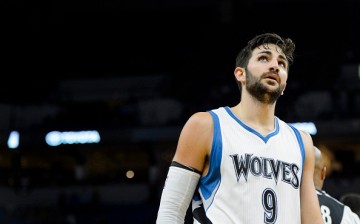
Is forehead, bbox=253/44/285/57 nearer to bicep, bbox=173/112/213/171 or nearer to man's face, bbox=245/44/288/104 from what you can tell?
man's face, bbox=245/44/288/104

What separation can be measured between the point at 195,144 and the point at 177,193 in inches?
8.0

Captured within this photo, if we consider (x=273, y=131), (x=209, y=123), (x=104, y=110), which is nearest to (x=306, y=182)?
(x=273, y=131)

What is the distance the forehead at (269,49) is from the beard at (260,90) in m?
0.10

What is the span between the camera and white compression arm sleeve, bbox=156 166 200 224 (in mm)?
2535

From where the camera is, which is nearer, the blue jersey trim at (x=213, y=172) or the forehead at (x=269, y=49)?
the blue jersey trim at (x=213, y=172)

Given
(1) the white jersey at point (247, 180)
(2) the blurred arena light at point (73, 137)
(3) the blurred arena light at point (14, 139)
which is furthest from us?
(3) the blurred arena light at point (14, 139)

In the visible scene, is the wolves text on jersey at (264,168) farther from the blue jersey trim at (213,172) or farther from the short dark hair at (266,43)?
the short dark hair at (266,43)

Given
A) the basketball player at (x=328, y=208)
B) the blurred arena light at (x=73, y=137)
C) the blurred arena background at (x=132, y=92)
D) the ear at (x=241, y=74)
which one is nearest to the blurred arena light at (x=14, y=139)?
the blurred arena background at (x=132, y=92)

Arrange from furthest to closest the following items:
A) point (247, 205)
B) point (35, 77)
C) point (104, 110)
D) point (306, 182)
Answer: point (35, 77)
point (104, 110)
point (306, 182)
point (247, 205)

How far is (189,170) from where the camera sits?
254 centimetres

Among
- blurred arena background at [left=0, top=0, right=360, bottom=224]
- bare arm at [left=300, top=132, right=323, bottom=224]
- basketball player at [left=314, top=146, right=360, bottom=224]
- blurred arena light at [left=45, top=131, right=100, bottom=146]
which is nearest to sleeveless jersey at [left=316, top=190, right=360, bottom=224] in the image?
basketball player at [left=314, top=146, right=360, bottom=224]

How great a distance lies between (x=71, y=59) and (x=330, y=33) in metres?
6.03

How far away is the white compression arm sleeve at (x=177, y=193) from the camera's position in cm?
254

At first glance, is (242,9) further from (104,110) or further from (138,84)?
(104,110)
